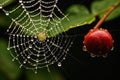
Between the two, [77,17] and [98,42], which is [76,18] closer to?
[77,17]

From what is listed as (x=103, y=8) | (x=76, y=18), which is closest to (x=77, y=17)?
(x=76, y=18)

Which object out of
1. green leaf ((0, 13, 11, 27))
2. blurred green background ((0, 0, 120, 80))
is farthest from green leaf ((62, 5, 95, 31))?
green leaf ((0, 13, 11, 27))

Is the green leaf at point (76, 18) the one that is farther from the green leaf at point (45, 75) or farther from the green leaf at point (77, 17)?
the green leaf at point (45, 75)

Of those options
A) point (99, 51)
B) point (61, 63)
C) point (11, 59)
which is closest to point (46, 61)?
point (61, 63)

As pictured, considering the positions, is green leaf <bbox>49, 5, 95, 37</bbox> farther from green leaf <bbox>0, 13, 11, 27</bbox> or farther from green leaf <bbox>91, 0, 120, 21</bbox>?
green leaf <bbox>0, 13, 11, 27</bbox>

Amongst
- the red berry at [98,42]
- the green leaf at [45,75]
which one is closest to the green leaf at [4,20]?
the green leaf at [45,75]

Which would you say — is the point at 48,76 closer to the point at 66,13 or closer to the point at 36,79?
the point at 36,79
